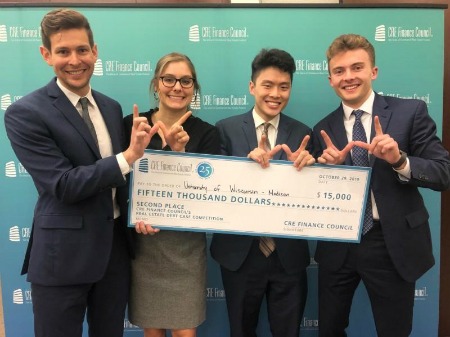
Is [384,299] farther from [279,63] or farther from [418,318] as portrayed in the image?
[279,63]

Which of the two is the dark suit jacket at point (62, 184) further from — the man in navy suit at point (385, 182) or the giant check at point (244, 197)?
the man in navy suit at point (385, 182)

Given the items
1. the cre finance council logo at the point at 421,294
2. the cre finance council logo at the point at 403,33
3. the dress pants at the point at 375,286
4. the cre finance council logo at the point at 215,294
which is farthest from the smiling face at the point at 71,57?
the cre finance council logo at the point at 421,294

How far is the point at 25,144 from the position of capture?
1.43 metres

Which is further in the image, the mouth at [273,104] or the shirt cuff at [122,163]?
the mouth at [273,104]

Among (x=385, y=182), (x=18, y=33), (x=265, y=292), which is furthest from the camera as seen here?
(x=18, y=33)

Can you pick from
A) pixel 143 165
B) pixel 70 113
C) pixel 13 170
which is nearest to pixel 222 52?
pixel 143 165

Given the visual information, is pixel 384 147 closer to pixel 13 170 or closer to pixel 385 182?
pixel 385 182

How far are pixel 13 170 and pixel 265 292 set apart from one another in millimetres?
1672

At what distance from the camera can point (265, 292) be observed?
6.02ft

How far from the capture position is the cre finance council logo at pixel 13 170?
2.28 metres

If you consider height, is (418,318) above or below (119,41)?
below

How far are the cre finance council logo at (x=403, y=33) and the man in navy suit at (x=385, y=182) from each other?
0.65 m

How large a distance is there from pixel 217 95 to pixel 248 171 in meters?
0.78

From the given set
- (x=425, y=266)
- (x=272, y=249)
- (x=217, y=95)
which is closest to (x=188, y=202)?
(x=272, y=249)
